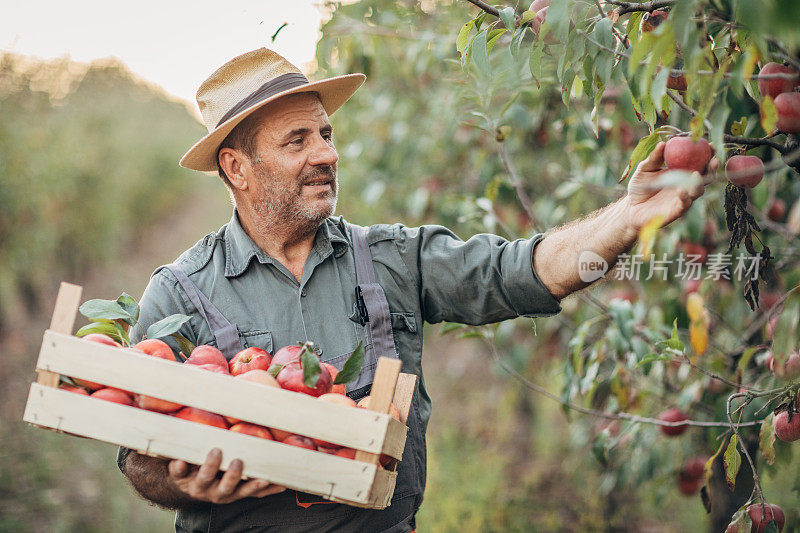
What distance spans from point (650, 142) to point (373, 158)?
10.8ft

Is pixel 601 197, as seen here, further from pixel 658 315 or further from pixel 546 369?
pixel 546 369

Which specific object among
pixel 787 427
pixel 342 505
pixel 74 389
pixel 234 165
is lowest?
pixel 342 505

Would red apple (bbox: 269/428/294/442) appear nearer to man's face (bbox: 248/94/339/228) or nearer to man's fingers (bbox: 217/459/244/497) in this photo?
man's fingers (bbox: 217/459/244/497)

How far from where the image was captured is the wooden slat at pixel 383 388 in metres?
1.44

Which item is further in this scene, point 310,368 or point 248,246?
point 248,246

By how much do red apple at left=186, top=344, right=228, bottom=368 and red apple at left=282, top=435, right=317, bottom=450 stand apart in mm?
289

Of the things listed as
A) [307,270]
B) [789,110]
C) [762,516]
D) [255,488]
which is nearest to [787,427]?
[762,516]

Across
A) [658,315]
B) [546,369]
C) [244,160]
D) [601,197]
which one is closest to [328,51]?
[244,160]

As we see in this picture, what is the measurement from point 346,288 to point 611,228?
0.76 meters

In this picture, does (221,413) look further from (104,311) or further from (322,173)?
(322,173)

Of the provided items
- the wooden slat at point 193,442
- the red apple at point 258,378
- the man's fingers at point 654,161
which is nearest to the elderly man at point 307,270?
the man's fingers at point 654,161

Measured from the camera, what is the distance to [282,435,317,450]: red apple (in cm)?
146

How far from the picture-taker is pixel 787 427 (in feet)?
5.04

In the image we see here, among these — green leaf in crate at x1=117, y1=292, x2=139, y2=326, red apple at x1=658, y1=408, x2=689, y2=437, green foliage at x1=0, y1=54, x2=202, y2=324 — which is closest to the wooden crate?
green leaf in crate at x1=117, y1=292, x2=139, y2=326
